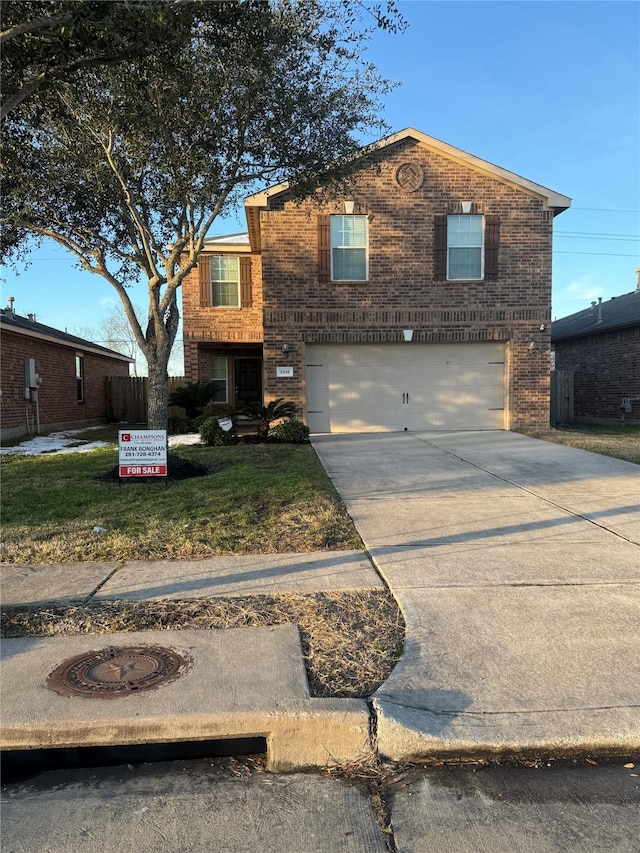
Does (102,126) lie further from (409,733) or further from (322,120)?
(409,733)

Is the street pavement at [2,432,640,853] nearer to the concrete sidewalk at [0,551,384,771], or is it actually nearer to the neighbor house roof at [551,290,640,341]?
the concrete sidewalk at [0,551,384,771]

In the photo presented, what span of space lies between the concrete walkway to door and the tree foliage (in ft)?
15.8

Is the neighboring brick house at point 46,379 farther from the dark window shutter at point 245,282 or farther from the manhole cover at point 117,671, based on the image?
the manhole cover at point 117,671

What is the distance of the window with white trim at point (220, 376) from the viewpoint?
19.5m

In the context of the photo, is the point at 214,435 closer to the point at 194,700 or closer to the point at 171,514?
the point at 171,514

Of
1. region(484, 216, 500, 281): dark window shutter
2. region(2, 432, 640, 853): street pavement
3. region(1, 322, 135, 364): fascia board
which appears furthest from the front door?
region(2, 432, 640, 853): street pavement

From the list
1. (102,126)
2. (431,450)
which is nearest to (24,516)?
(102,126)

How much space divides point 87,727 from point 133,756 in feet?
0.86

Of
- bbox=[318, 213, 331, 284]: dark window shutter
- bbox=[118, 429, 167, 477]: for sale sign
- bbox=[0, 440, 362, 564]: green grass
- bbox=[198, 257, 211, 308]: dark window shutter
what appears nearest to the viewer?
bbox=[0, 440, 362, 564]: green grass

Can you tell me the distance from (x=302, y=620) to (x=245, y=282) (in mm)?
15121

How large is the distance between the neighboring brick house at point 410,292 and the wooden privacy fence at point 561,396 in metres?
3.19

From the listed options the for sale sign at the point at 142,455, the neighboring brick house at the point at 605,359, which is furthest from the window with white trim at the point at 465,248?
the for sale sign at the point at 142,455

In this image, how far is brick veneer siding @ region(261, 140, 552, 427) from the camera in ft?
48.5

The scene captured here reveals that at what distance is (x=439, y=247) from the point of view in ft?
49.2
